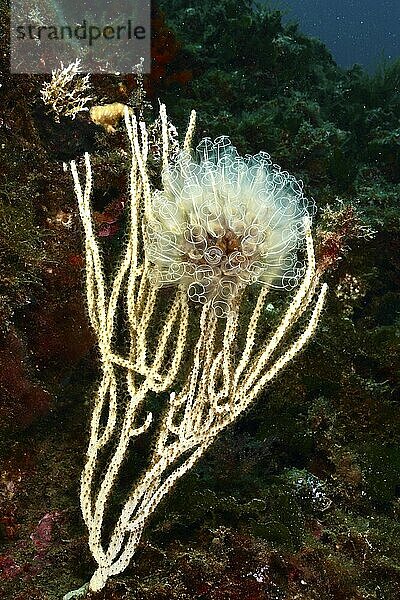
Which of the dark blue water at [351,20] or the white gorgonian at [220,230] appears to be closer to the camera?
the white gorgonian at [220,230]

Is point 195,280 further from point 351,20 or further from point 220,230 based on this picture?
point 351,20

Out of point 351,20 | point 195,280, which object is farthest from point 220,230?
point 351,20

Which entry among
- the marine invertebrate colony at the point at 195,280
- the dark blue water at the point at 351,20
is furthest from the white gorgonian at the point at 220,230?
the dark blue water at the point at 351,20

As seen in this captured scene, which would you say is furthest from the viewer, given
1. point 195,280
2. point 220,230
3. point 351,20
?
point 351,20

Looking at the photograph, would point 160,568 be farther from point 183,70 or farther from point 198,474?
point 183,70

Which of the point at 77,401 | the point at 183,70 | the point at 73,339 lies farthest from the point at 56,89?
the point at 183,70

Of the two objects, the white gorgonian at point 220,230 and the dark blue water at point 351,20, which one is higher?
the dark blue water at point 351,20

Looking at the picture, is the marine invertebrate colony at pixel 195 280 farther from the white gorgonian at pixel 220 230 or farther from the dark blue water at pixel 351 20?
the dark blue water at pixel 351 20

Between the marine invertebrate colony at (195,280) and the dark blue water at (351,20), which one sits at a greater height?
the dark blue water at (351,20)
